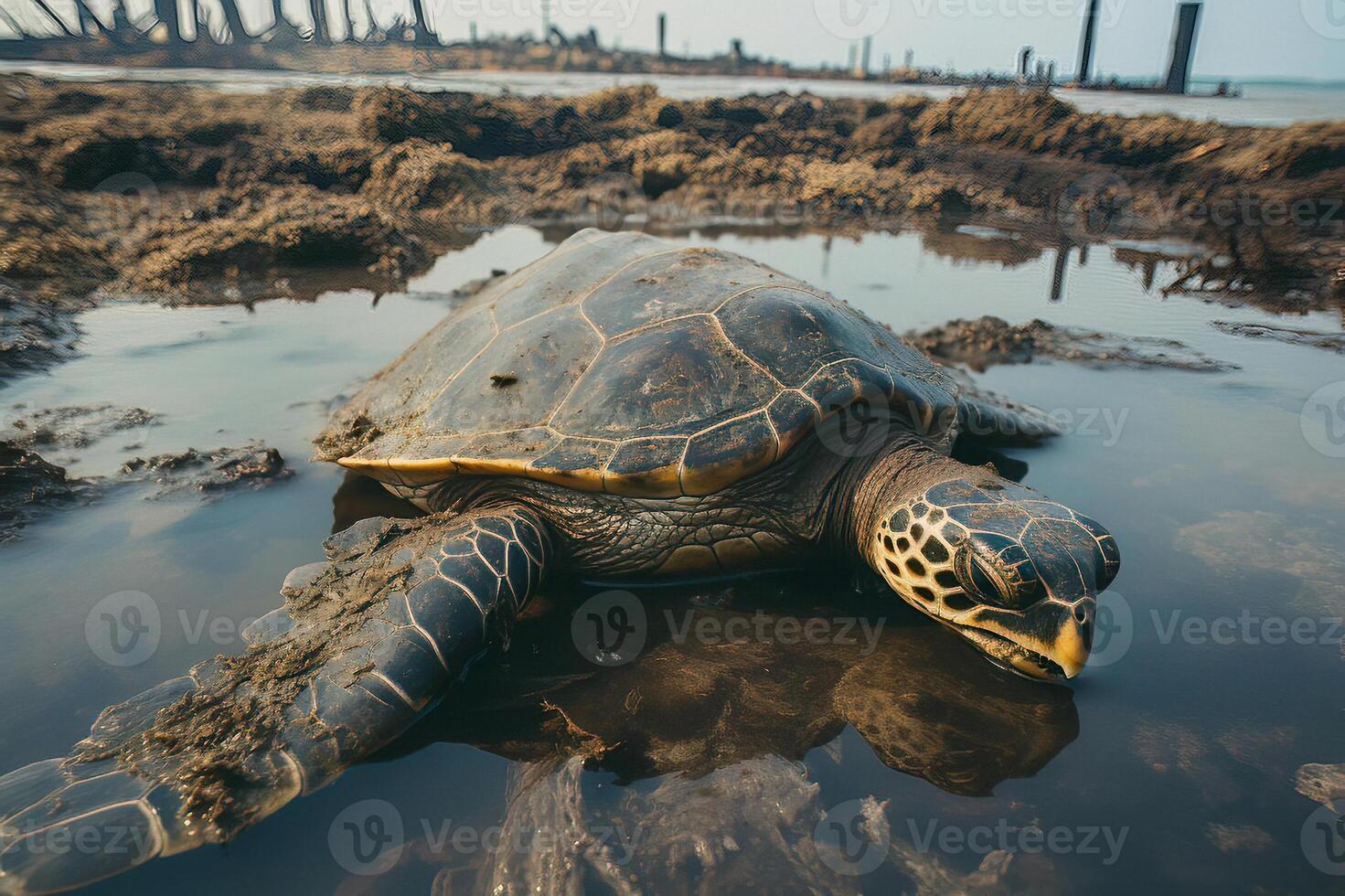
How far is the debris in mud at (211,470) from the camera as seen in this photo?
3.65 m

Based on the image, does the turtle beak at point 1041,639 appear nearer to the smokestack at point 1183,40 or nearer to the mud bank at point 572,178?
the mud bank at point 572,178

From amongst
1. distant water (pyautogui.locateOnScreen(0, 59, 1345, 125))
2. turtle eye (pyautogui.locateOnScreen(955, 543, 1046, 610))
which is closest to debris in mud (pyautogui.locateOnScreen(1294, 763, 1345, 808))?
turtle eye (pyautogui.locateOnScreen(955, 543, 1046, 610))

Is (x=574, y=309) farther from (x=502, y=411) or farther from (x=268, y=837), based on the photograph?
(x=268, y=837)

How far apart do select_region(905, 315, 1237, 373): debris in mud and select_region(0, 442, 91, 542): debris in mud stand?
5828mm

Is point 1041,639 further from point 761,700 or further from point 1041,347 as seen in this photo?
point 1041,347

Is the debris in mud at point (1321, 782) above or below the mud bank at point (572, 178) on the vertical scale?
below

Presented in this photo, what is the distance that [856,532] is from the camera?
296 cm

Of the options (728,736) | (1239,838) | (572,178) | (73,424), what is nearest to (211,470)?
(73,424)

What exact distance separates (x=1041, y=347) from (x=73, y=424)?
727cm

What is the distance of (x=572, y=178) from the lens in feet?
45.8

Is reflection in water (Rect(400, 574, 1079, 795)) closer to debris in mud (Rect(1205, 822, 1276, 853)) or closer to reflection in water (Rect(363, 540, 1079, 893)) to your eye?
reflection in water (Rect(363, 540, 1079, 893))

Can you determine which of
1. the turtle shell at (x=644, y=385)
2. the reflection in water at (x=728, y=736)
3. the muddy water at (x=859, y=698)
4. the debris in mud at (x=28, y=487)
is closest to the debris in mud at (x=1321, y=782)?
the muddy water at (x=859, y=698)

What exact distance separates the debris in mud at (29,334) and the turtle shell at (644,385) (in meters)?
3.25

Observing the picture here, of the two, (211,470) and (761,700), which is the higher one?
(211,470)
